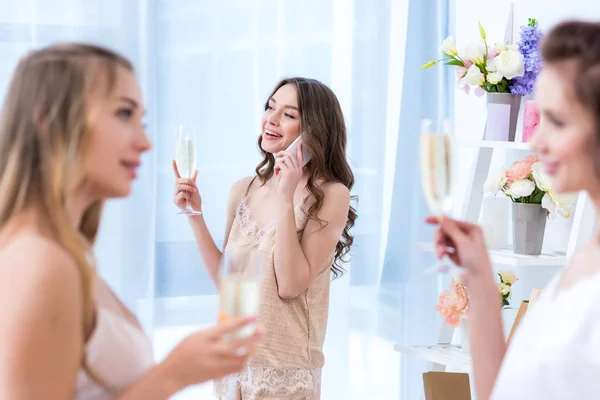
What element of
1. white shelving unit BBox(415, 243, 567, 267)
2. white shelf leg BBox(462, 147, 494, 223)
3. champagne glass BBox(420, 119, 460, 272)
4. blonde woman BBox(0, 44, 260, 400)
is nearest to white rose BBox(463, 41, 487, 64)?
white shelf leg BBox(462, 147, 494, 223)

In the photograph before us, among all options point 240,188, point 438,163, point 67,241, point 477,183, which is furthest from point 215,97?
point 67,241

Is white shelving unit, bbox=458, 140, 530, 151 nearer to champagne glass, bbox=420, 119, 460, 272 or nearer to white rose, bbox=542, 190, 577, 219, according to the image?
white rose, bbox=542, 190, 577, 219

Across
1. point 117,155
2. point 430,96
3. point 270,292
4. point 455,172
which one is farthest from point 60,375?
point 430,96

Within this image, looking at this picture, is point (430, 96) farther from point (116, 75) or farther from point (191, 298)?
point (116, 75)

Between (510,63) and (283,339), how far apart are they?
47.2 inches

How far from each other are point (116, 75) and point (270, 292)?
4.41 feet

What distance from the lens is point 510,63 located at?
2.80m

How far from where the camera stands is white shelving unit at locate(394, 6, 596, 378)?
2.66 meters

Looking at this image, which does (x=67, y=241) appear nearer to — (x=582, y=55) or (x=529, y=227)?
(x=582, y=55)

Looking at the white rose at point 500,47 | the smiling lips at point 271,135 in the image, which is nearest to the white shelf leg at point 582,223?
the white rose at point 500,47

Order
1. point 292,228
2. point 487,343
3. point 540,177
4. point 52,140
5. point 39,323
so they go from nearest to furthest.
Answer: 1. point 39,323
2. point 52,140
3. point 487,343
4. point 292,228
5. point 540,177

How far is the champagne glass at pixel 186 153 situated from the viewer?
2572mm

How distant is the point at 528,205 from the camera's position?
2826mm

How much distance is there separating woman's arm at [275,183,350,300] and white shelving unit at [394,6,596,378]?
646mm
